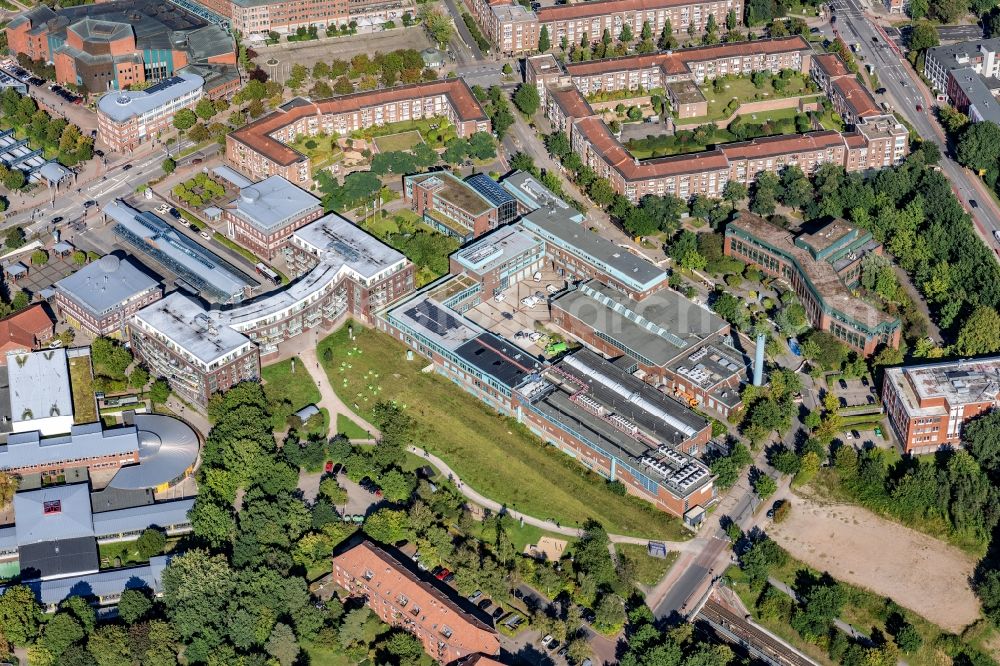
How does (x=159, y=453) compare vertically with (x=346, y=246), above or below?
below

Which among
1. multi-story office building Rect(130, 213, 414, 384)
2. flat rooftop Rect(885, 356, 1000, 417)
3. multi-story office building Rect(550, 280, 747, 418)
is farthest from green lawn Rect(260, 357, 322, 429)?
flat rooftop Rect(885, 356, 1000, 417)

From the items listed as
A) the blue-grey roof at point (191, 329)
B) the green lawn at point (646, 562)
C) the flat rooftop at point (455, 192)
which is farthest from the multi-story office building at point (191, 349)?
the green lawn at point (646, 562)

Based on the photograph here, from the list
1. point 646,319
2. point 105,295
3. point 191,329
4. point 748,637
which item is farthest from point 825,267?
point 105,295

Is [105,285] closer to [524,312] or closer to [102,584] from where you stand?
[102,584]

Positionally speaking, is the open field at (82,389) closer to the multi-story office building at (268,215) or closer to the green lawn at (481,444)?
the green lawn at (481,444)

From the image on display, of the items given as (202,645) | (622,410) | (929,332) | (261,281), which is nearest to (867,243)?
(929,332)

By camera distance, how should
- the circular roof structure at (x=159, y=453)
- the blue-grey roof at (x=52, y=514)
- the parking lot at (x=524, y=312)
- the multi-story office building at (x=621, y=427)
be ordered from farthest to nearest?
1. the parking lot at (x=524, y=312)
2. the circular roof structure at (x=159, y=453)
3. the multi-story office building at (x=621, y=427)
4. the blue-grey roof at (x=52, y=514)

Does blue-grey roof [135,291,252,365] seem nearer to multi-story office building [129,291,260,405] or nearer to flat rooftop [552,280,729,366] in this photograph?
multi-story office building [129,291,260,405]
